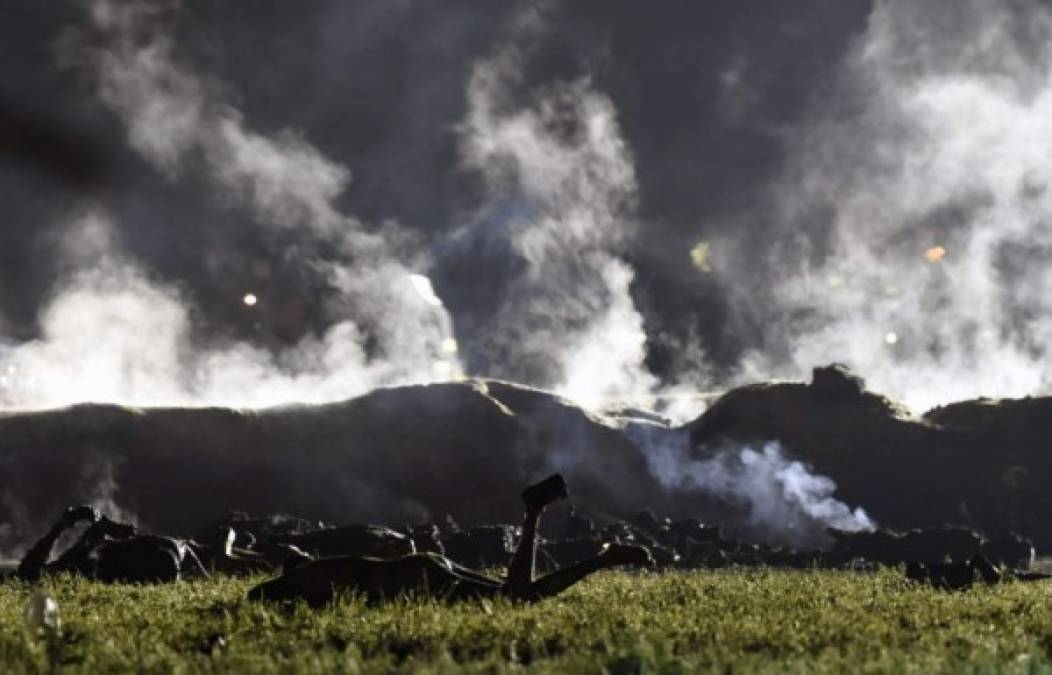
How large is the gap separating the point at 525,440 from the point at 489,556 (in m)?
27.7

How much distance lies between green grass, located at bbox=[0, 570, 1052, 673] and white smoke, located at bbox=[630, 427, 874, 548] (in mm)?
39117

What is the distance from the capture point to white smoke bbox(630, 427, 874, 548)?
153 feet

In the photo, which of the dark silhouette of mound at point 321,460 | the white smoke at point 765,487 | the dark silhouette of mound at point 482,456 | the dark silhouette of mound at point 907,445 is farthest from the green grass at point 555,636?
the dark silhouette of mound at point 907,445

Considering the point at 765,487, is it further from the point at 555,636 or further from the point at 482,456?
the point at 555,636

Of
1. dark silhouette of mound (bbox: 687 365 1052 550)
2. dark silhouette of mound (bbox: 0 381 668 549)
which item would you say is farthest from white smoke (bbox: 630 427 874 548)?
dark silhouette of mound (bbox: 0 381 668 549)

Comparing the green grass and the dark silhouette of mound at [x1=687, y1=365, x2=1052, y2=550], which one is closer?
the green grass

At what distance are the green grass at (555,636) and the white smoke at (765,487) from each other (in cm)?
3912

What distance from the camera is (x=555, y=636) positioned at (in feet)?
19.2

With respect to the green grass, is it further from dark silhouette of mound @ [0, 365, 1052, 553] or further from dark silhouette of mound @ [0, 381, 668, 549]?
dark silhouette of mound @ [0, 365, 1052, 553]

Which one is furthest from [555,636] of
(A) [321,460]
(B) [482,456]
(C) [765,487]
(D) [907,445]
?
(D) [907,445]

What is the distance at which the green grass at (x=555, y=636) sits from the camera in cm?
464

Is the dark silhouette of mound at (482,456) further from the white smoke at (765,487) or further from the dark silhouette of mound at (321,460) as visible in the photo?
the white smoke at (765,487)

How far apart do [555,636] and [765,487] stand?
44907mm

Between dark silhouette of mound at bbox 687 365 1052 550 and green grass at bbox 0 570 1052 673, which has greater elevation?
dark silhouette of mound at bbox 687 365 1052 550
